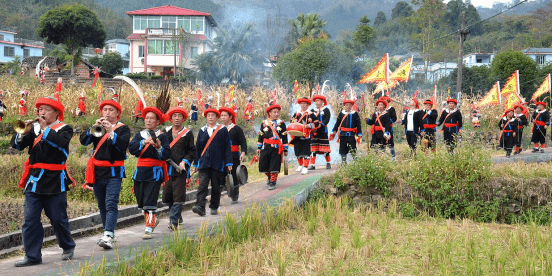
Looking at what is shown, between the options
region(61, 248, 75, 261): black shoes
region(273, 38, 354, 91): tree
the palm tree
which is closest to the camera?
region(61, 248, 75, 261): black shoes

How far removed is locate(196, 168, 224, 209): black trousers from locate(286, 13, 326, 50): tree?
43.4 meters

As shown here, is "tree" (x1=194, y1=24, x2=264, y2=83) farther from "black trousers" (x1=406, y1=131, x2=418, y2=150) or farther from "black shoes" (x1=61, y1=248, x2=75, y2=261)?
"black shoes" (x1=61, y1=248, x2=75, y2=261)

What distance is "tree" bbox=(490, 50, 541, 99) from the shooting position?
117 ft

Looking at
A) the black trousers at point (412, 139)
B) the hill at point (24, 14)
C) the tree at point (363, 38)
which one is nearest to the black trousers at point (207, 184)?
the black trousers at point (412, 139)

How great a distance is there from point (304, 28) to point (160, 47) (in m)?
13.5

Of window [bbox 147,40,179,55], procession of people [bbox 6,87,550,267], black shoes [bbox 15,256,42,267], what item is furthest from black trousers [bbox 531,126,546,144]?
window [bbox 147,40,179,55]

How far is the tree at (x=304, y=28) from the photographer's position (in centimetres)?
5291

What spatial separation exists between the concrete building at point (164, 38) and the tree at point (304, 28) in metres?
7.80

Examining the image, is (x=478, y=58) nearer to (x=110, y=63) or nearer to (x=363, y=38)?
(x=363, y=38)

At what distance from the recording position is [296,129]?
39.5 feet

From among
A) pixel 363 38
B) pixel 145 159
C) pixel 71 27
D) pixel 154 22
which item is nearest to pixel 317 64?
pixel 363 38

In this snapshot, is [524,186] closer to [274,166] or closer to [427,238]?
[427,238]

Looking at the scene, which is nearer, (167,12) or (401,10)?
(167,12)

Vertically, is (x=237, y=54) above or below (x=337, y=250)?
above
